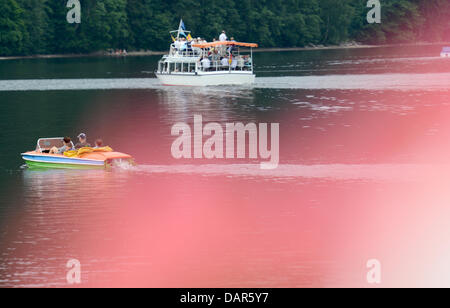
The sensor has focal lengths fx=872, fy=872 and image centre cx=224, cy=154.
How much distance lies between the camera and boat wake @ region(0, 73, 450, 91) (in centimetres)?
9988

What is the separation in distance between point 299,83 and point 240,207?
231 feet

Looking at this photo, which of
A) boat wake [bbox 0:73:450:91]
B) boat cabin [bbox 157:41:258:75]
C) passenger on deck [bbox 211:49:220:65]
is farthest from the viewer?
passenger on deck [bbox 211:49:220:65]

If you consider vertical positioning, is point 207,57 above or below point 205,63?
above

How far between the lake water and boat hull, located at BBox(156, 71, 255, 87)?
93.1 feet

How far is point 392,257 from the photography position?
31.0m

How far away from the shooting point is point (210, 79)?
102438mm

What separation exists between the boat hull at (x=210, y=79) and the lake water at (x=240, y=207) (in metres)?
28.4

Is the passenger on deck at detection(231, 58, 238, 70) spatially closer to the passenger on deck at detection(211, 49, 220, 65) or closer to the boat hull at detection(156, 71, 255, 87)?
the boat hull at detection(156, 71, 255, 87)

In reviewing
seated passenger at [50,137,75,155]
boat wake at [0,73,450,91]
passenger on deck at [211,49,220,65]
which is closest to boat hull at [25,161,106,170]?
seated passenger at [50,137,75,155]

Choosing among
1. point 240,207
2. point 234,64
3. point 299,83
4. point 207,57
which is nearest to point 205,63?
point 207,57

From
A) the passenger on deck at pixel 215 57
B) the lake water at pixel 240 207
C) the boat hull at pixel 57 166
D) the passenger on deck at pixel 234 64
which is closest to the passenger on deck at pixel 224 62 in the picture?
the passenger on deck at pixel 215 57

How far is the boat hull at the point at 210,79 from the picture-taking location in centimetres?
10244

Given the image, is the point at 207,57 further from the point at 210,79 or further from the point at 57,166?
the point at 57,166

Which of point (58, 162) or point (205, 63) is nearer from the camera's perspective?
point (58, 162)
